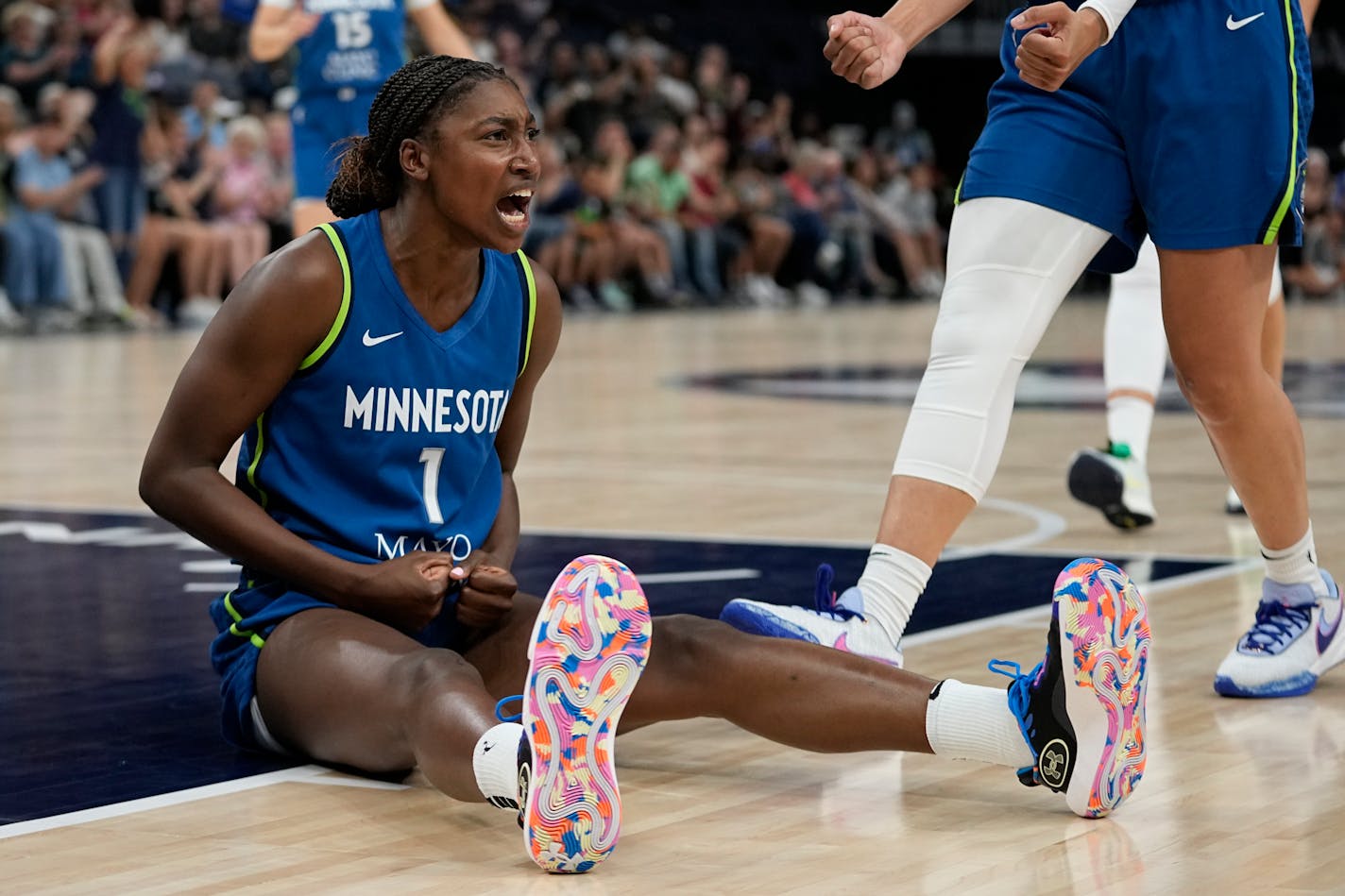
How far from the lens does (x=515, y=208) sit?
290cm

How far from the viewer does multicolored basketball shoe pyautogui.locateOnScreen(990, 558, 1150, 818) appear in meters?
2.48

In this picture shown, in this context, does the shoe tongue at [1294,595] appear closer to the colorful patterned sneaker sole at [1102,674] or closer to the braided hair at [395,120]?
the colorful patterned sneaker sole at [1102,674]

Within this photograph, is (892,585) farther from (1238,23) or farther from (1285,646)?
(1238,23)

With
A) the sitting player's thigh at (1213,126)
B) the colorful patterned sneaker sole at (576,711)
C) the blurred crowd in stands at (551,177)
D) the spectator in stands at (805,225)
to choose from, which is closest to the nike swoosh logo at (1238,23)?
the sitting player's thigh at (1213,126)

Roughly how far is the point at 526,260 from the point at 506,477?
0.34m

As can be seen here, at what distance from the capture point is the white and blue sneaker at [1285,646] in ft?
11.0

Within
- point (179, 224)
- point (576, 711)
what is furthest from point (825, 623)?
point (179, 224)

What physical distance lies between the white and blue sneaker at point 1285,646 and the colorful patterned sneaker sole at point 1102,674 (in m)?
0.85

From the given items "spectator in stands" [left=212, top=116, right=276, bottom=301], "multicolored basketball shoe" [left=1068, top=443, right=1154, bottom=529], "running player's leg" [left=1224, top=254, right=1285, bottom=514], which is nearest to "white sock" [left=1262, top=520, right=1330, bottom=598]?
"running player's leg" [left=1224, top=254, right=1285, bottom=514]

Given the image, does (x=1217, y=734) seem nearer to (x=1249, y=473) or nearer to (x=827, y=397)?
(x=1249, y=473)

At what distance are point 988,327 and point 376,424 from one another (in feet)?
3.17

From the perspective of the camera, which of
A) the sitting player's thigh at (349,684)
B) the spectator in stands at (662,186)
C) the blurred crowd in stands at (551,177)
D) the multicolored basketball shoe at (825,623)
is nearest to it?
the sitting player's thigh at (349,684)

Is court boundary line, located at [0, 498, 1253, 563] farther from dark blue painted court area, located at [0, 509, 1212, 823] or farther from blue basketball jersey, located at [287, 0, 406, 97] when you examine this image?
blue basketball jersey, located at [287, 0, 406, 97]

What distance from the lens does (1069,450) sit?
23.3 feet
